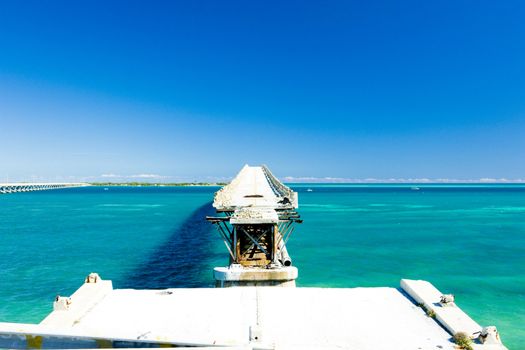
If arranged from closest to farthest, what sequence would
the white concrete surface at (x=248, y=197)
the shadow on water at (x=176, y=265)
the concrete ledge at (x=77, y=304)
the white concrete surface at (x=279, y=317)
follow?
the white concrete surface at (x=279, y=317)
the concrete ledge at (x=77, y=304)
the white concrete surface at (x=248, y=197)
the shadow on water at (x=176, y=265)

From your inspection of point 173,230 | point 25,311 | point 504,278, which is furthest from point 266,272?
point 173,230

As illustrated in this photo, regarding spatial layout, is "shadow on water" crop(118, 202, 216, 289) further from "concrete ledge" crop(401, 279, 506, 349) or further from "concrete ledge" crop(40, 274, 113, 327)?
"concrete ledge" crop(401, 279, 506, 349)

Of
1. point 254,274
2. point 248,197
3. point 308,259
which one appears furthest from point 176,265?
point 254,274

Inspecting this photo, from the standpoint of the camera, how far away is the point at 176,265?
27688 mm

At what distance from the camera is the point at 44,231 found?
148 ft

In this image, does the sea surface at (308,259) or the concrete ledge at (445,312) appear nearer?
the concrete ledge at (445,312)

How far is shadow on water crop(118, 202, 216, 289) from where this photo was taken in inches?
906

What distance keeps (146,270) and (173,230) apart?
20546 millimetres

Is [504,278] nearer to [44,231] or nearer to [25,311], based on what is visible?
[25,311]

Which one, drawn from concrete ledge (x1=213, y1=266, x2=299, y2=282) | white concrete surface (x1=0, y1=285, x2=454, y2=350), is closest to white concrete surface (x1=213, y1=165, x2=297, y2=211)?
concrete ledge (x1=213, y1=266, x2=299, y2=282)

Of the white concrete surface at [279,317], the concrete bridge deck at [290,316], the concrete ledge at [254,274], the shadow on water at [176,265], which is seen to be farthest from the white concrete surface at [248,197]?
the concrete bridge deck at [290,316]

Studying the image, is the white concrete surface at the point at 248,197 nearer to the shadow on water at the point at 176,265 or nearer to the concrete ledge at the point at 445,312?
the shadow on water at the point at 176,265

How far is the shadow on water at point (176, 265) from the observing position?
2300 cm

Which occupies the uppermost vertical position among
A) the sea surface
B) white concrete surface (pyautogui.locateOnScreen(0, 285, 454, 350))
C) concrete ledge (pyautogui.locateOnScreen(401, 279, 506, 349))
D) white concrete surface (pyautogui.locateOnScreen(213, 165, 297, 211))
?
white concrete surface (pyautogui.locateOnScreen(213, 165, 297, 211))
